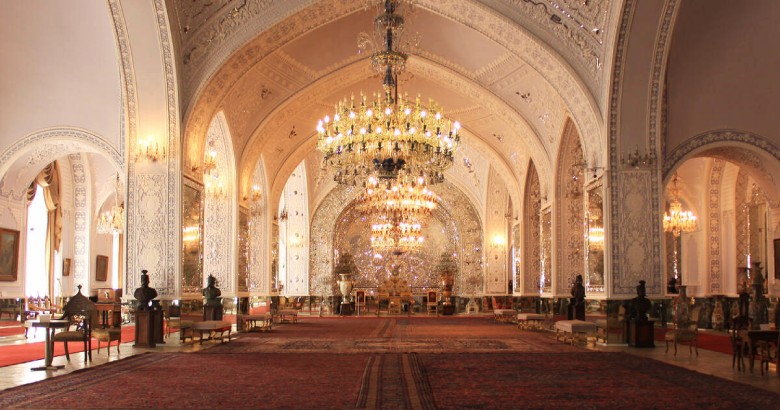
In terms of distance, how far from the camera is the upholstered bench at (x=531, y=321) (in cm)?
1441

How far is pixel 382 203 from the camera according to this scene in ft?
54.0

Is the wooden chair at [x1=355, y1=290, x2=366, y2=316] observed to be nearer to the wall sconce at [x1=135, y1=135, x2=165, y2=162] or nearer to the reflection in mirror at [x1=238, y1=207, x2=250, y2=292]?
the reflection in mirror at [x1=238, y1=207, x2=250, y2=292]

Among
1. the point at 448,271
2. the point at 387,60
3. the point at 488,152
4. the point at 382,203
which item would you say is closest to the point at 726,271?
the point at 488,152

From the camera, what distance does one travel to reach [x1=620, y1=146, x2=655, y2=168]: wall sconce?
415 inches

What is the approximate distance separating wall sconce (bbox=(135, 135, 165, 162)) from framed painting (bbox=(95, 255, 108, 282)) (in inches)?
326

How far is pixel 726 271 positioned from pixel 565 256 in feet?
9.56

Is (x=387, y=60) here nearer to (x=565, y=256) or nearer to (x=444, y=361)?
(x=444, y=361)

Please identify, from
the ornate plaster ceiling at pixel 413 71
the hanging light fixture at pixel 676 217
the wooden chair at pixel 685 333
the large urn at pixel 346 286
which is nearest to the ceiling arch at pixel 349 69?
the ornate plaster ceiling at pixel 413 71

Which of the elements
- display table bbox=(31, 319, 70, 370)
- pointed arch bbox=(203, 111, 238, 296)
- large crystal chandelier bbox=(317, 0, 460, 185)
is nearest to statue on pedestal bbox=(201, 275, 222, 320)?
pointed arch bbox=(203, 111, 238, 296)

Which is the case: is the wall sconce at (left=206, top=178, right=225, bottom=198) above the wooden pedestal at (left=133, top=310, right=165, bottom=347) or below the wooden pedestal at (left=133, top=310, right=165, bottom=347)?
above

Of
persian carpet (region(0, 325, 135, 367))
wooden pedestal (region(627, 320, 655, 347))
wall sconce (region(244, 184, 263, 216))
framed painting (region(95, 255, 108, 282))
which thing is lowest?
persian carpet (region(0, 325, 135, 367))

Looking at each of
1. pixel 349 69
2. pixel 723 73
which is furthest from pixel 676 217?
pixel 349 69

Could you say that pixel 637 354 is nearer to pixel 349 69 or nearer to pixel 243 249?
pixel 349 69

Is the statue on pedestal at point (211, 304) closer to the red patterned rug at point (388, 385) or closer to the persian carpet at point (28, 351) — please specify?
the persian carpet at point (28, 351)
